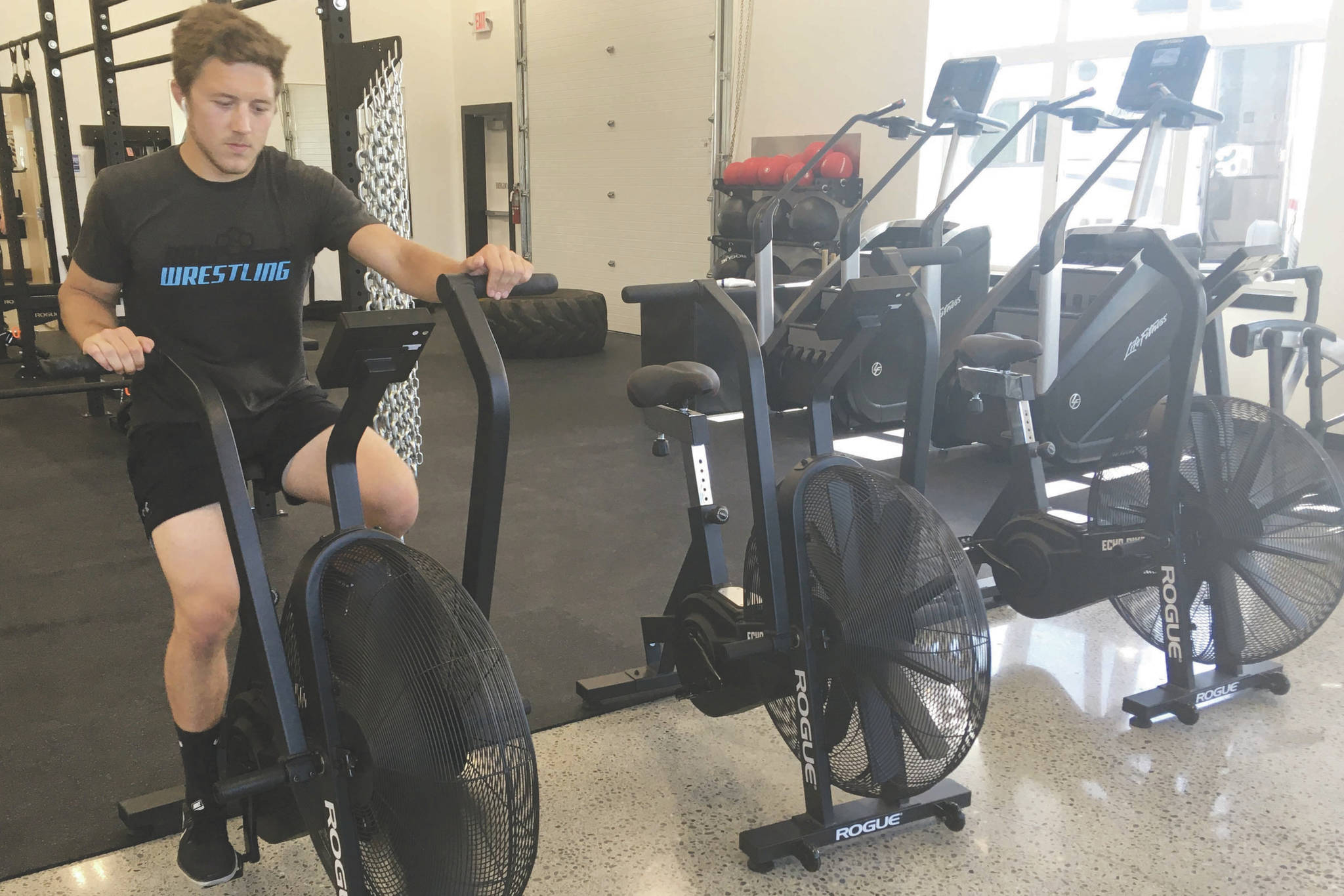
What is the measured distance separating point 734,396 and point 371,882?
4.64 metres

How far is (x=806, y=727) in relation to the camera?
203 centimetres

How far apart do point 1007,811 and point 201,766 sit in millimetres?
1614

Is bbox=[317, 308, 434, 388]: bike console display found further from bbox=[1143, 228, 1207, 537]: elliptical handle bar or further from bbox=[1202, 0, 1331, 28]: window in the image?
bbox=[1202, 0, 1331, 28]: window

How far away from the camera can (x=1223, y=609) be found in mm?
2629

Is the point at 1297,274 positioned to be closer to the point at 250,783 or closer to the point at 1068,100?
the point at 1068,100

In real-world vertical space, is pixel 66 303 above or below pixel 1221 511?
above

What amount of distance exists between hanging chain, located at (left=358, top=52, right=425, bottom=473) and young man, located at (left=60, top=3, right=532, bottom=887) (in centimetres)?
117

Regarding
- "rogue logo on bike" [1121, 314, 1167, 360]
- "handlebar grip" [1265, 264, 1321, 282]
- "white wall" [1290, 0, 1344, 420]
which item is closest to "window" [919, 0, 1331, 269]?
"white wall" [1290, 0, 1344, 420]

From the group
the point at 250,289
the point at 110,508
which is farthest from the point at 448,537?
the point at 250,289

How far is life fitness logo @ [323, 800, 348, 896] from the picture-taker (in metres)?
1.57

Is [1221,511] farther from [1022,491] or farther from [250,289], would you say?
[250,289]

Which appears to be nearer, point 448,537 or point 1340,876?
point 1340,876

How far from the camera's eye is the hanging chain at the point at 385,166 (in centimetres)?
323

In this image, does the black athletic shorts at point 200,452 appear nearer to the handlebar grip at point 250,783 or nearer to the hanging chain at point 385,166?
the handlebar grip at point 250,783
